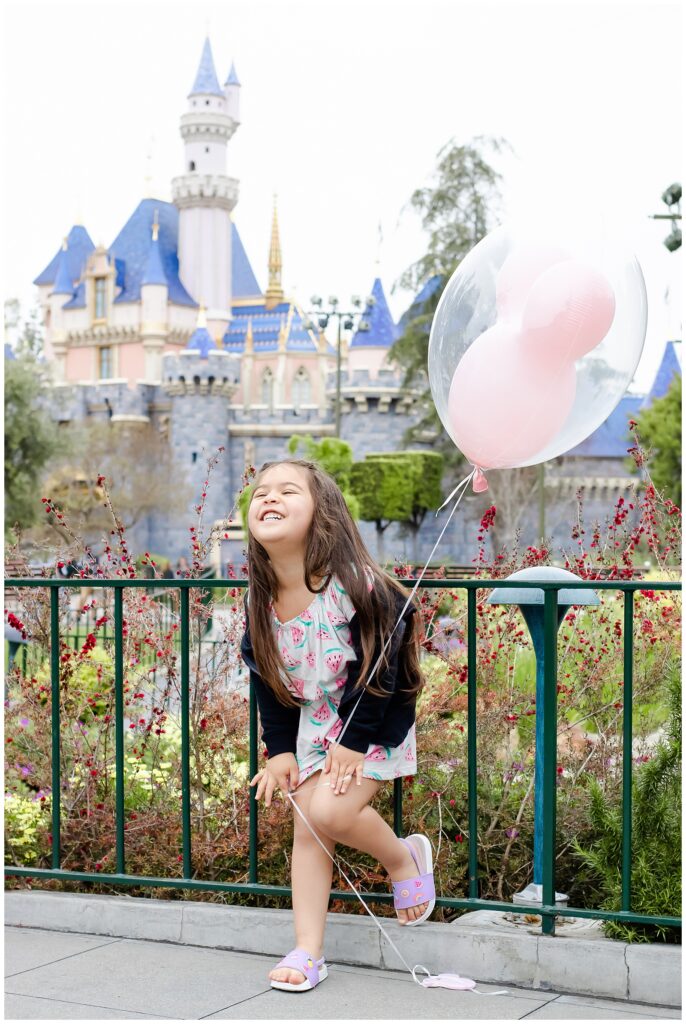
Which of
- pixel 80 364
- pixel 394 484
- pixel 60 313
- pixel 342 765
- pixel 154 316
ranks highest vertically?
pixel 60 313

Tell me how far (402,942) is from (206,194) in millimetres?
55216

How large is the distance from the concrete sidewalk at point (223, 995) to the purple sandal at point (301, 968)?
0.02m

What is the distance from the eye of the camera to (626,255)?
3.03 meters

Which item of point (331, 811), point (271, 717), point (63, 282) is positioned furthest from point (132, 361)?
point (331, 811)

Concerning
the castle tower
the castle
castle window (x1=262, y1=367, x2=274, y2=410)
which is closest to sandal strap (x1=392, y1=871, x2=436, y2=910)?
the castle

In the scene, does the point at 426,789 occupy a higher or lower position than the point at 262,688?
lower

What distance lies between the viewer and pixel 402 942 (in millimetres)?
3119

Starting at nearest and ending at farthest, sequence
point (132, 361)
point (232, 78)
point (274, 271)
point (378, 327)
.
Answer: point (378, 327)
point (132, 361)
point (232, 78)
point (274, 271)

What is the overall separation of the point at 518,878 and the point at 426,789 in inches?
15.1

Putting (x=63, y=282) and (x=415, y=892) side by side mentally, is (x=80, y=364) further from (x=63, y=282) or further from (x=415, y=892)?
(x=415, y=892)

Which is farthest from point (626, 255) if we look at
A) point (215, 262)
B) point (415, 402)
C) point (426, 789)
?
point (215, 262)

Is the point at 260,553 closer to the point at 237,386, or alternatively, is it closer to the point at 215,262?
the point at 237,386

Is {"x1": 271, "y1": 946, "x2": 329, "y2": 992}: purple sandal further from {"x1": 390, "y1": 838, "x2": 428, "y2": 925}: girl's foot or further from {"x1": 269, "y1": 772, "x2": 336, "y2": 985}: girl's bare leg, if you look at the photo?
{"x1": 390, "y1": 838, "x2": 428, "y2": 925}: girl's foot

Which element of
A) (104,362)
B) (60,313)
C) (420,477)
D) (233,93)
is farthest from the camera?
(233,93)
